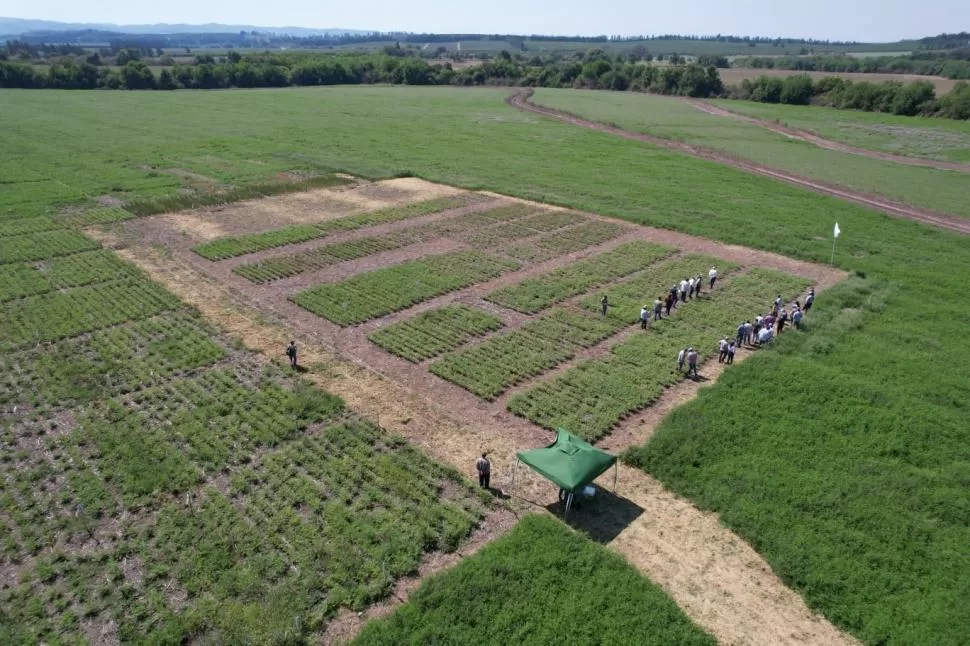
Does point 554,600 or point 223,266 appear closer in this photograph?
point 554,600

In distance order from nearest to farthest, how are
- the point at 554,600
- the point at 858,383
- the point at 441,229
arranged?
1. the point at 554,600
2. the point at 858,383
3. the point at 441,229

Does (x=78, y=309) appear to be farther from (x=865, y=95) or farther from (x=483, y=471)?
(x=865, y=95)

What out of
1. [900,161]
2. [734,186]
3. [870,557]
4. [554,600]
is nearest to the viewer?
[554,600]

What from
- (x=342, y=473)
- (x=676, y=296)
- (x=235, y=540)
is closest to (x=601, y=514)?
(x=342, y=473)

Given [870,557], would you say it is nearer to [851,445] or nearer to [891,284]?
[851,445]

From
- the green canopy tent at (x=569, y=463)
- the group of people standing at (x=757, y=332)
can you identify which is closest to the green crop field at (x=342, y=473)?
the group of people standing at (x=757, y=332)

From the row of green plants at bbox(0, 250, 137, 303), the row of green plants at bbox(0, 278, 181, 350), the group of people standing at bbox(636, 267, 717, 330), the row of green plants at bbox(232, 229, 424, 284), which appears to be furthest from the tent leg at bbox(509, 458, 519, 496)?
the row of green plants at bbox(0, 250, 137, 303)

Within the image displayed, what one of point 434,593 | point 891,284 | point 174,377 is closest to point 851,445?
point 434,593

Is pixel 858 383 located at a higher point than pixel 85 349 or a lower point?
higher
